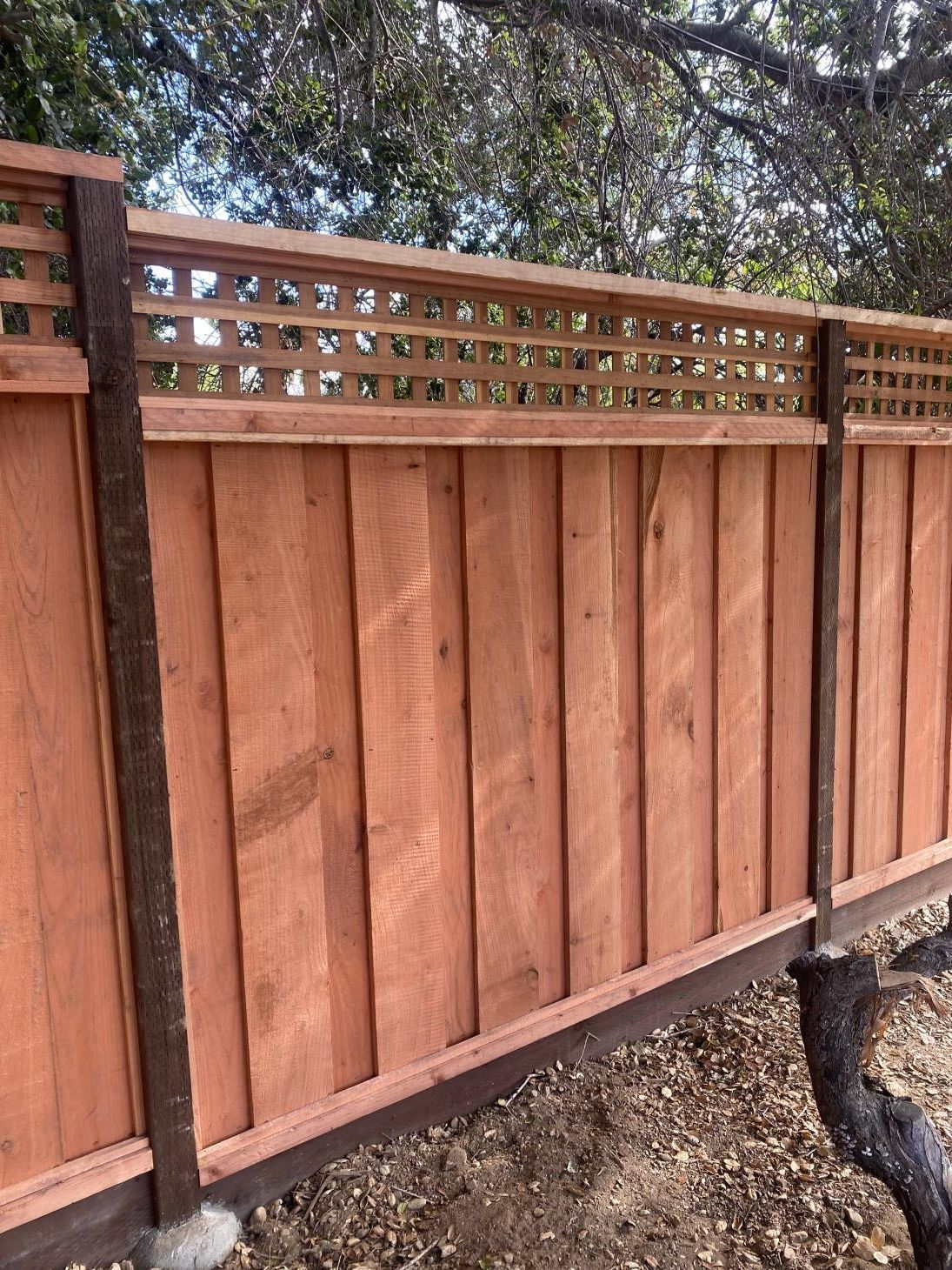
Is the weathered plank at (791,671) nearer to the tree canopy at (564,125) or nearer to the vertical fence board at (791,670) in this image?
the vertical fence board at (791,670)

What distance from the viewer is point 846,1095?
194cm

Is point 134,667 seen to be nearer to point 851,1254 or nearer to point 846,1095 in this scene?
point 846,1095

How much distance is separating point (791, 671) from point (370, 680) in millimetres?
1561

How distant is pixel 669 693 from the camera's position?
266 centimetres

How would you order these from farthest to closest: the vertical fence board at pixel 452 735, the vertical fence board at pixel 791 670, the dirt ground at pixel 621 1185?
1. the vertical fence board at pixel 791 670
2. the vertical fence board at pixel 452 735
3. the dirt ground at pixel 621 1185

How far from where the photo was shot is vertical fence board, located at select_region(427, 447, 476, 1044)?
2164mm

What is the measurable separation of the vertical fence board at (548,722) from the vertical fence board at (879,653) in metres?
1.36

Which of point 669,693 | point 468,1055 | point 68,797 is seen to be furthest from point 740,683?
point 68,797

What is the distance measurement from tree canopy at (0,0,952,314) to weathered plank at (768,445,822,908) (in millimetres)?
1683

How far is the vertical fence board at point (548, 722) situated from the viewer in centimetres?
233

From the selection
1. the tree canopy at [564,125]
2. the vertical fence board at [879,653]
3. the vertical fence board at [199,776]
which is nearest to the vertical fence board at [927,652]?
the vertical fence board at [879,653]

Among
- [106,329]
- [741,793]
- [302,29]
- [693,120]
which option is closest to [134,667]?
[106,329]

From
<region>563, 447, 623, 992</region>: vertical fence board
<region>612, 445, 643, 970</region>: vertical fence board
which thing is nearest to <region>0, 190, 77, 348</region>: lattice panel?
<region>563, 447, 623, 992</region>: vertical fence board

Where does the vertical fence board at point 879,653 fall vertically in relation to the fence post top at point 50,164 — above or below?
below
